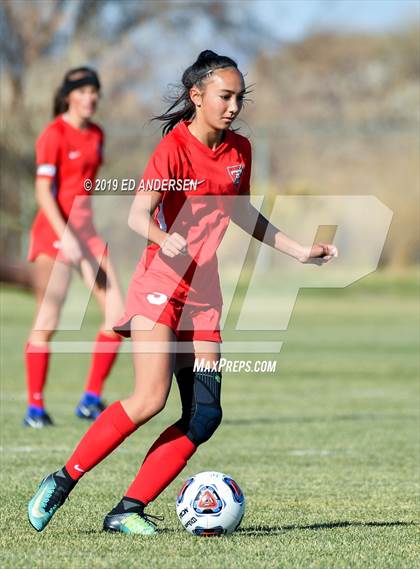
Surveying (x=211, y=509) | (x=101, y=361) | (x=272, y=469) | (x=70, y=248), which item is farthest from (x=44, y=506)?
(x=101, y=361)

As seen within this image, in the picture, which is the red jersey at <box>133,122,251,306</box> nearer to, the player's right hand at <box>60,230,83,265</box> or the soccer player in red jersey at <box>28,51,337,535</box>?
the soccer player in red jersey at <box>28,51,337,535</box>

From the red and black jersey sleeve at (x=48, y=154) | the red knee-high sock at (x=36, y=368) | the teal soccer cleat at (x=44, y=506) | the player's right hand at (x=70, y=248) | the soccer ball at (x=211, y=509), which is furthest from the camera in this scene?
the red and black jersey sleeve at (x=48, y=154)

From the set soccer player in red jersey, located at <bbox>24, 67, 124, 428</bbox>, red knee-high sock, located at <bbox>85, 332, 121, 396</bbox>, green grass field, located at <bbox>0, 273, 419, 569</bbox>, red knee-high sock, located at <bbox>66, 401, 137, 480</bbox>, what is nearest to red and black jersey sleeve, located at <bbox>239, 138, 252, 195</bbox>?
red knee-high sock, located at <bbox>66, 401, 137, 480</bbox>

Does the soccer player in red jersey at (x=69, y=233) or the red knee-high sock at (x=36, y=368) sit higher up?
the soccer player in red jersey at (x=69, y=233)

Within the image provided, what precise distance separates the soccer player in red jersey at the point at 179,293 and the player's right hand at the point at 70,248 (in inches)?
102

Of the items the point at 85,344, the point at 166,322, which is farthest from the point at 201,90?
the point at 85,344

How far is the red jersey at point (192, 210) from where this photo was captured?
4680 millimetres

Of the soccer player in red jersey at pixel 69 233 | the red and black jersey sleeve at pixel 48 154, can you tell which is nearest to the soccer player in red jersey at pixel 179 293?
the soccer player in red jersey at pixel 69 233

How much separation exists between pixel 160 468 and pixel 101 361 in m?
3.85

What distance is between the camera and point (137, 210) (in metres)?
4.52

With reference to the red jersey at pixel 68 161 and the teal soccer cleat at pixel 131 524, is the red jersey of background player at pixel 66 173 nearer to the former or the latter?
the red jersey at pixel 68 161

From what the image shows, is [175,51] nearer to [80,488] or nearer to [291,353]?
[291,353]

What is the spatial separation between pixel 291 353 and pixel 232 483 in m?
10.0

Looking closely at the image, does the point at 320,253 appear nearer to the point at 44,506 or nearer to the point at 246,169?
the point at 246,169
